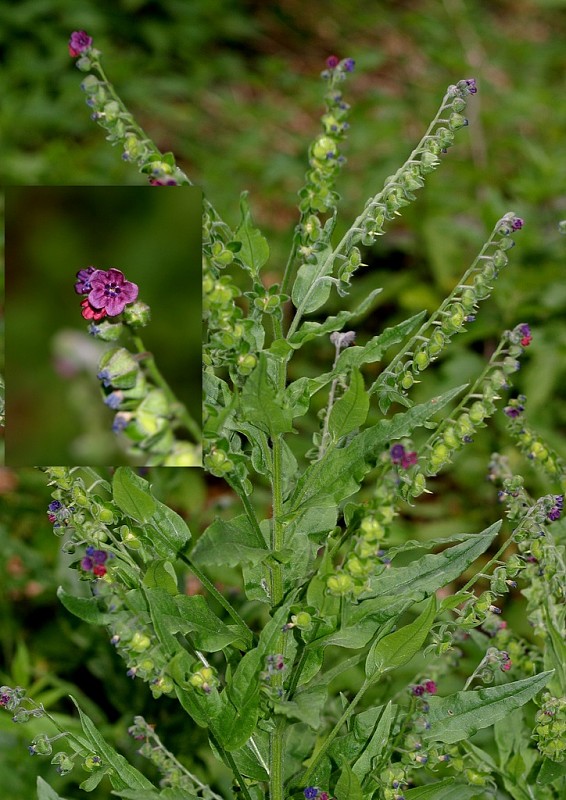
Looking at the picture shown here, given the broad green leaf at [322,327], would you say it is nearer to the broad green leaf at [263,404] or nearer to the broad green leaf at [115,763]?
the broad green leaf at [263,404]

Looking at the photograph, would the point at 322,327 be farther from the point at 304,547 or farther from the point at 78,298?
the point at 78,298

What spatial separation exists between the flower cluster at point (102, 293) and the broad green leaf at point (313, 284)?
0.52ft

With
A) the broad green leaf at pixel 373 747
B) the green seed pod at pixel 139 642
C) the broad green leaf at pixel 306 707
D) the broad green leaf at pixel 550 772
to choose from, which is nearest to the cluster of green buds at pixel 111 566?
the green seed pod at pixel 139 642

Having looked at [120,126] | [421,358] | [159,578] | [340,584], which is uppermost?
[120,126]

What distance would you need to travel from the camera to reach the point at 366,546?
774 mm

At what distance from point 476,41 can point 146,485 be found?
3.70 metres

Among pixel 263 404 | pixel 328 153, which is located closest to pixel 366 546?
pixel 263 404

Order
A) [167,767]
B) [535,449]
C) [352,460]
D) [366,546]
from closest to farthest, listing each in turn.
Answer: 1. [366,546]
2. [352,460]
3. [167,767]
4. [535,449]

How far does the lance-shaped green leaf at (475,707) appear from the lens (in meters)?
0.91

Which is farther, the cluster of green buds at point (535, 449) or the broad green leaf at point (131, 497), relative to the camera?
the cluster of green buds at point (535, 449)

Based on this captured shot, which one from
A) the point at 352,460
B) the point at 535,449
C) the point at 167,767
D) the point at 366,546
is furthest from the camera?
the point at 535,449

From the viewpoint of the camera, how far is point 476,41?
411cm

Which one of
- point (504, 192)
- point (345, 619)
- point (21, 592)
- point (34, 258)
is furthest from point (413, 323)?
point (504, 192)

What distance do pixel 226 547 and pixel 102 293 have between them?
25 cm
